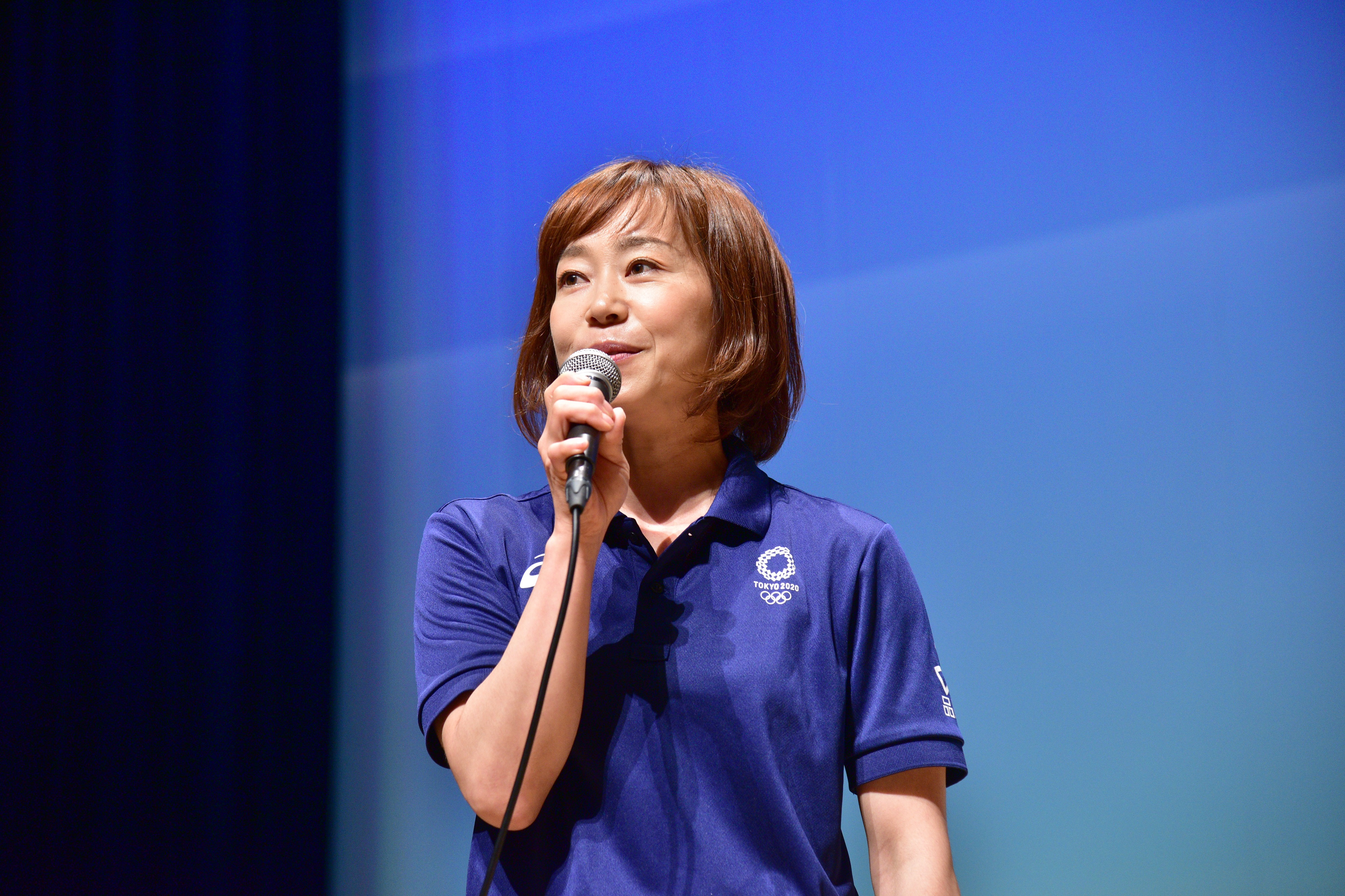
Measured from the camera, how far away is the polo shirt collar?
3.54 feet

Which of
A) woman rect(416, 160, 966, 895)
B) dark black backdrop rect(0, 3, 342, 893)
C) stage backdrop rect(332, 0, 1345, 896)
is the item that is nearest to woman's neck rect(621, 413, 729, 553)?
woman rect(416, 160, 966, 895)

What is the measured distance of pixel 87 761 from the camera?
1826 mm

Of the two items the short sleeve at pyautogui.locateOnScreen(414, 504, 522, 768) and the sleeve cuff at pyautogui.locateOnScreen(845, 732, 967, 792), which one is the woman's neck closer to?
the short sleeve at pyautogui.locateOnScreen(414, 504, 522, 768)

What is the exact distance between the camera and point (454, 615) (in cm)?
99

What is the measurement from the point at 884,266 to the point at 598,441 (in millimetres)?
1091

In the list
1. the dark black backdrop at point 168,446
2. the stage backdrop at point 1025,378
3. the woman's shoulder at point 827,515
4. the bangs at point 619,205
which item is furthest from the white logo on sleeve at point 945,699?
the dark black backdrop at point 168,446

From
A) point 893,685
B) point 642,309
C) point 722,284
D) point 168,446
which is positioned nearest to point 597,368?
point 642,309

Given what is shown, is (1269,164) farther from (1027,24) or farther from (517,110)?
(517,110)

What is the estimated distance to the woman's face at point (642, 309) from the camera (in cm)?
106

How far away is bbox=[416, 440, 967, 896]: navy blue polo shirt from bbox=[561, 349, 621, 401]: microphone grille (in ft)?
0.73

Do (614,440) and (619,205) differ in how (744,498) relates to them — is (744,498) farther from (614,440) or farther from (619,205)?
(619,205)

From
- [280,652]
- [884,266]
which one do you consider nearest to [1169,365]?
[884,266]

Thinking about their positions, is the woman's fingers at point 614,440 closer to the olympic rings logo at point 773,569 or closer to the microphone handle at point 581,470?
the microphone handle at point 581,470

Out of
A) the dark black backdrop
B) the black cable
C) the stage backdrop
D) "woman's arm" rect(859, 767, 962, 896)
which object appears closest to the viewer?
the black cable
